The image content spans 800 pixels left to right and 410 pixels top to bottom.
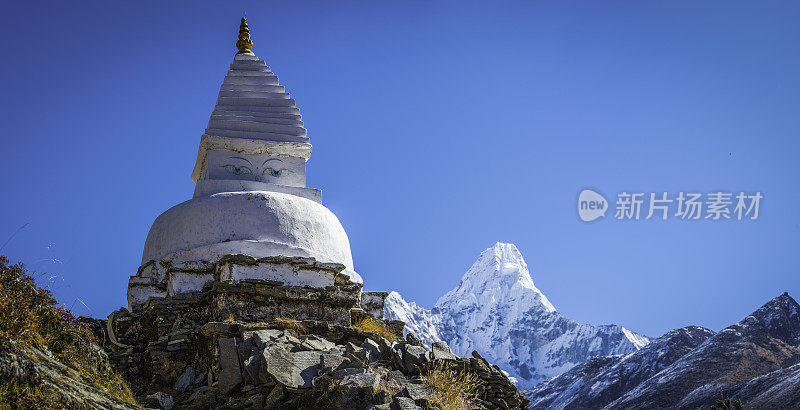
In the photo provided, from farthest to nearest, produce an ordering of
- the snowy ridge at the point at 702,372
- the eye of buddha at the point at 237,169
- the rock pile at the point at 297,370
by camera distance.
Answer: the snowy ridge at the point at 702,372 → the eye of buddha at the point at 237,169 → the rock pile at the point at 297,370

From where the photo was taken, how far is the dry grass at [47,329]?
390 inches

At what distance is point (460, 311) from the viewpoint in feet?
494

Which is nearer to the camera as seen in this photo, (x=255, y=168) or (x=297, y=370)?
(x=297, y=370)

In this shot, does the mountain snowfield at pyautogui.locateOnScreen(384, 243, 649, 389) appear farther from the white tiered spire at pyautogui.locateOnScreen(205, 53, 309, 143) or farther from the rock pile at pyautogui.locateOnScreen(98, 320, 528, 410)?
the rock pile at pyautogui.locateOnScreen(98, 320, 528, 410)

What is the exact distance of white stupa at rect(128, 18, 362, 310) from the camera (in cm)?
1636

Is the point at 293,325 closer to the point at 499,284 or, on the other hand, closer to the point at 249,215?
the point at 249,215

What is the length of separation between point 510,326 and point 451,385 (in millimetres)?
136222

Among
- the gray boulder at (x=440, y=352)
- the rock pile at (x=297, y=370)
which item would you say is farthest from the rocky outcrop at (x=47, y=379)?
the gray boulder at (x=440, y=352)

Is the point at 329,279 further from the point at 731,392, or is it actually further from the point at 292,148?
the point at 731,392

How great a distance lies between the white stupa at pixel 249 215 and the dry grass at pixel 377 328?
44.3 inches

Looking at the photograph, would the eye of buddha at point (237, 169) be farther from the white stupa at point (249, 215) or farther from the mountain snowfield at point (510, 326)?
the mountain snowfield at point (510, 326)

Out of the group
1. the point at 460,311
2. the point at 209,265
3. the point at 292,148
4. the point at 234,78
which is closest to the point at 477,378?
the point at 209,265

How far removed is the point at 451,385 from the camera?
40.2ft

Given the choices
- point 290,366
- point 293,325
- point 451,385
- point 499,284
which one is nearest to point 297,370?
point 290,366
